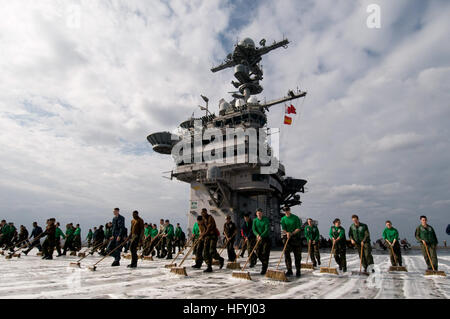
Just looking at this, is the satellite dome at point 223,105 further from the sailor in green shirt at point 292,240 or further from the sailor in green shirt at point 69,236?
the sailor in green shirt at point 292,240

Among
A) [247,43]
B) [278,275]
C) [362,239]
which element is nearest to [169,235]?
[278,275]

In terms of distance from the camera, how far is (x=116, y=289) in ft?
16.5

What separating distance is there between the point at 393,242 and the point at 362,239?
1.79 meters

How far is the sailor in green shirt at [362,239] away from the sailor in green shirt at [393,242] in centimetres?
142

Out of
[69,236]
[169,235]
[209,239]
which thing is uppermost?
[209,239]

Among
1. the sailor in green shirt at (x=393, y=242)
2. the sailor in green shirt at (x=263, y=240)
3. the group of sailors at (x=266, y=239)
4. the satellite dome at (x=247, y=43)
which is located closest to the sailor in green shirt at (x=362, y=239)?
the group of sailors at (x=266, y=239)

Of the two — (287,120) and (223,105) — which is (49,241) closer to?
(287,120)

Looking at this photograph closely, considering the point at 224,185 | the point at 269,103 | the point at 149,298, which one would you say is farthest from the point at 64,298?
the point at 269,103

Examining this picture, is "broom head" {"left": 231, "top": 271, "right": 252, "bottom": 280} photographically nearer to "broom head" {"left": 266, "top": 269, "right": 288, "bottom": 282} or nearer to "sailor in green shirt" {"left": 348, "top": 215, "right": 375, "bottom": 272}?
"broom head" {"left": 266, "top": 269, "right": 288, "bottom": 282}

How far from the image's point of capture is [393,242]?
955cm

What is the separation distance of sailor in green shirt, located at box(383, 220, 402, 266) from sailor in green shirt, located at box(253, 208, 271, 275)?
5.23 metres

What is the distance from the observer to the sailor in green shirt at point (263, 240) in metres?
7.86

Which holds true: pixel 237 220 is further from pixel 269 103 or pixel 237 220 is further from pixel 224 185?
pixel 269 103
